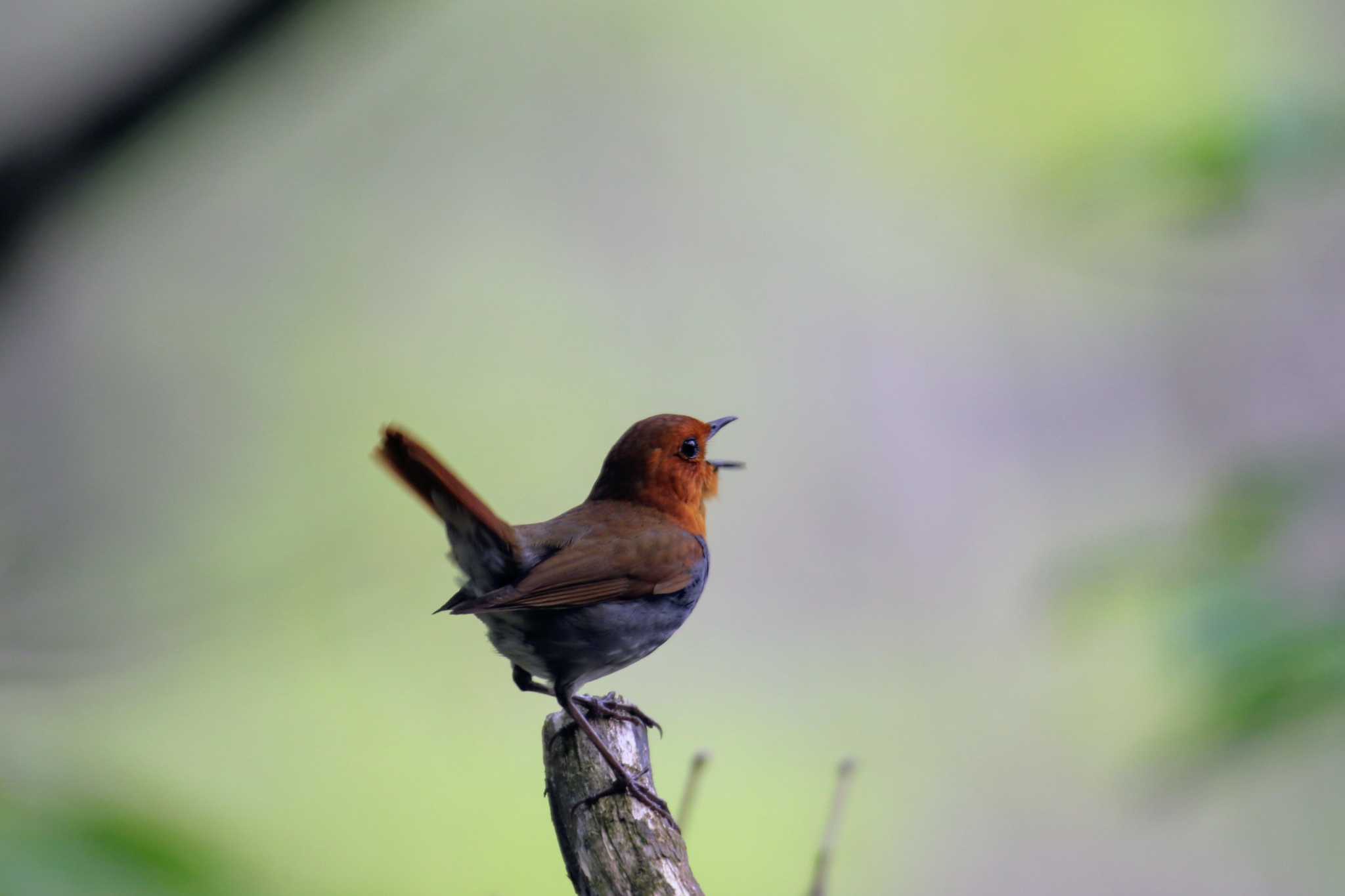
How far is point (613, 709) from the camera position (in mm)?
2646

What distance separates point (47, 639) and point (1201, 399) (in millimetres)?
5358

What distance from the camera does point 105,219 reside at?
2.52 feet

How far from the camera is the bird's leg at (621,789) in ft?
7.04

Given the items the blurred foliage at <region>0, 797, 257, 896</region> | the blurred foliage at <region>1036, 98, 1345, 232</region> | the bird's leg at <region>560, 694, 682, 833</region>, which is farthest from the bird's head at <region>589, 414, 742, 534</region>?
the blurred foliage at <region>0, 797, 257, 896</region>

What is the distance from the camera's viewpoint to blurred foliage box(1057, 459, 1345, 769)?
1.22 meters

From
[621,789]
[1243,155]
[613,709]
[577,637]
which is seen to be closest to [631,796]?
[621,789]

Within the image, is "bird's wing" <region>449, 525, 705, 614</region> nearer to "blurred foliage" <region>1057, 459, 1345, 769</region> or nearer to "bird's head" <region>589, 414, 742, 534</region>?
"bird's head" <region>589, 414, 742, 534</region>

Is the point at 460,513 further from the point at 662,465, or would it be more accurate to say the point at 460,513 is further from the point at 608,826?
the point at 608,826

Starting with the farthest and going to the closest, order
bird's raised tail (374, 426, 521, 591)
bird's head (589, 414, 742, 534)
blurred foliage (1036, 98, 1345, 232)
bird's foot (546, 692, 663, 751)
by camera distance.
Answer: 1. bird's head (589, 414, 742, 534)
2. bird's foot (546, 692, 663, 751)
3. bird's raised tail (374, 426, 521, 591)
4. blurred foliage (1036, 98, 1345, 232)

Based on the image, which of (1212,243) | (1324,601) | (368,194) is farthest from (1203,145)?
(368,194)

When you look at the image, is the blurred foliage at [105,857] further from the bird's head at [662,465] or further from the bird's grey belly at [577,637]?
the bird's head at [662,465]

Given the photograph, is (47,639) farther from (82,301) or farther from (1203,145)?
(82,301)

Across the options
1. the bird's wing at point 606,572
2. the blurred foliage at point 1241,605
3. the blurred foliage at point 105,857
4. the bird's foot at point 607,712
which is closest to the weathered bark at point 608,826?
the bird's foot at point 607,712

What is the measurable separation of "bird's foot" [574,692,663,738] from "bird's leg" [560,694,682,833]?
0.23m
